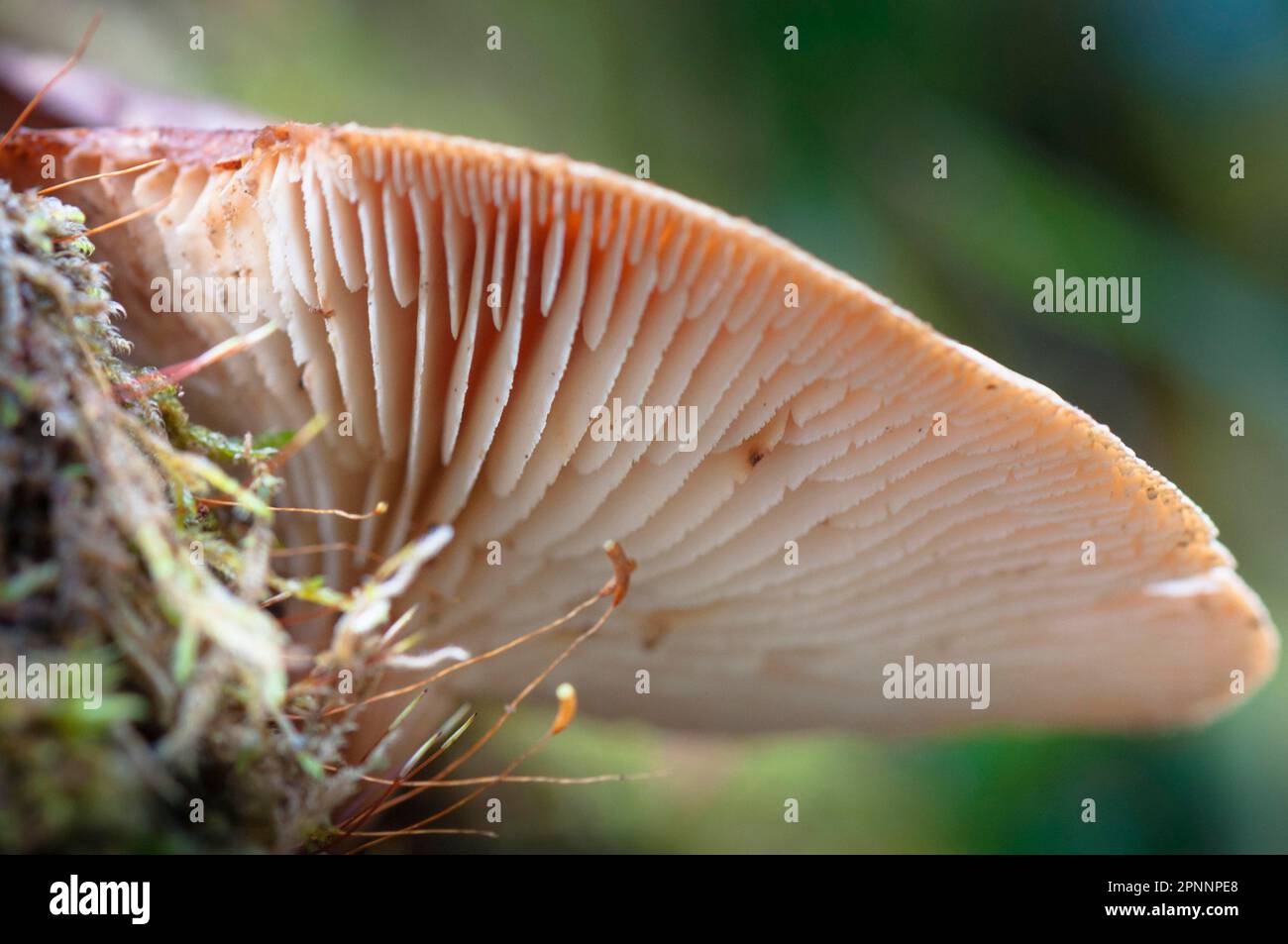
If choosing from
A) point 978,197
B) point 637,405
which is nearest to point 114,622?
point 637,405

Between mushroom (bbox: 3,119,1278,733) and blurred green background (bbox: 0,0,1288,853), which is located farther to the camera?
blurred green background (bbox: 0,0,1288,853)

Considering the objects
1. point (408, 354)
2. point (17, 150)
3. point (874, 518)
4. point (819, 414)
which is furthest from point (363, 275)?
point (874, 518)

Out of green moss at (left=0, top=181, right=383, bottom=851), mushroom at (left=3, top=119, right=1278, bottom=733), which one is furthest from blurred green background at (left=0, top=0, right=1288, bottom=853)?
green moss at (left=0, top=181, right=383, bottom=851)

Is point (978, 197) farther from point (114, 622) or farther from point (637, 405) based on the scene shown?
point (114, 622)

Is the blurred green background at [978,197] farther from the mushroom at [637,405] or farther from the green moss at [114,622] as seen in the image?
the green moss at [114,622]

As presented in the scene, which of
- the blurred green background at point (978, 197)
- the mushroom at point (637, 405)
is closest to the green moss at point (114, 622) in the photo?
the mushroom at point (637, 405)

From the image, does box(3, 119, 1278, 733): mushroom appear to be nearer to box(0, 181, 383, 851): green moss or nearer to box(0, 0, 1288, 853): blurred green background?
box(0, 181, 383, 851): green moss
